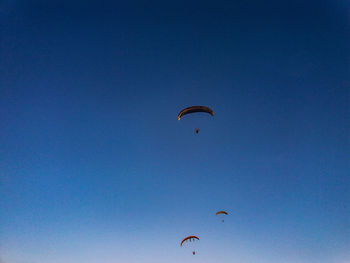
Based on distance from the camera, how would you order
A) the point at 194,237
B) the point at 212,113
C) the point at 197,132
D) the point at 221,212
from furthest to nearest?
the point at 221,212, the point at 194,237, the point at 197,132, the point at 212,113

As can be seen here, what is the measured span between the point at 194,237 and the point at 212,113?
24.7 m

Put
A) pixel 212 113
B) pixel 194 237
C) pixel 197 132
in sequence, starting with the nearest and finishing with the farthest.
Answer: pixel 212 113
pixel 197 132
pixel 194 237

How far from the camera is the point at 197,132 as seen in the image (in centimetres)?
2552

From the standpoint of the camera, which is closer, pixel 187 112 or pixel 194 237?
pixel 187 112

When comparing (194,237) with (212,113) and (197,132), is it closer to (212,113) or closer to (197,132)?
(197,132)

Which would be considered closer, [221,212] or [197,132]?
[197,132]

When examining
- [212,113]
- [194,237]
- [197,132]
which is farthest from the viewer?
[194,237]

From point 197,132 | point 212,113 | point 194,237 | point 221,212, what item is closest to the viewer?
point 212,113

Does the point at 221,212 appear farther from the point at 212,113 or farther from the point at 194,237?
the point at 212,113

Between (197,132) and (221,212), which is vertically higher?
(197,132)

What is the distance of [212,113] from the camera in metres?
23.5

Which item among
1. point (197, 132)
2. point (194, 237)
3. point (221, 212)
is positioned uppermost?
point (197, 132)

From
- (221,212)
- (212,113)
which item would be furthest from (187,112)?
(221,212)

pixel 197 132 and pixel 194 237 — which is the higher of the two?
pixel 197 132
